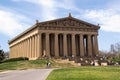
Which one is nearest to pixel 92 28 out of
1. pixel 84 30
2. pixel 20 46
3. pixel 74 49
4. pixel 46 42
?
pixel 84 30

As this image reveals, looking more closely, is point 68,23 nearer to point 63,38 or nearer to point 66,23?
point 66,23

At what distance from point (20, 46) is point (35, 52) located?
89.5 feet

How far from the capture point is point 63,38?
91.8 meters

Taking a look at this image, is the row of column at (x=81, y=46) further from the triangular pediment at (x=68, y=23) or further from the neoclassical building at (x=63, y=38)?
the triangular pediment at (x=68, y=23)

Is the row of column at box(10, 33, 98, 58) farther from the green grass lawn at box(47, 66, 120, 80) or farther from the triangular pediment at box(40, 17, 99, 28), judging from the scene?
the green grass lawn at box(47, 66, 120, 80)

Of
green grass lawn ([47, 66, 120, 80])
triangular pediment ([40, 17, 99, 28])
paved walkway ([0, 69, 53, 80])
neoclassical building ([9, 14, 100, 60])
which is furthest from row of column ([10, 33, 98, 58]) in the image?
green grass lawn ([47, 66, 120, 80])

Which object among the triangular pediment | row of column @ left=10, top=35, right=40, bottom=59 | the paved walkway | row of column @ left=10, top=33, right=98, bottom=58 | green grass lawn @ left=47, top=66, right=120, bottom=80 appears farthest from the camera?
row of column @ left=10, top=35, right=40, bottom=59

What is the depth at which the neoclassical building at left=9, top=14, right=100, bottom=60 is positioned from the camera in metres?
88.5

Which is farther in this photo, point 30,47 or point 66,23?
point 30,47

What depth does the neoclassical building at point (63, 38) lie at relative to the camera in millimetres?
88500

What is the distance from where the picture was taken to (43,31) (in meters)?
87.7

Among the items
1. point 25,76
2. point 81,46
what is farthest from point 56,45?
point 25,76

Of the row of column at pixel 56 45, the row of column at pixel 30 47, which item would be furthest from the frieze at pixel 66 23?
the row of column at pixel 30 47

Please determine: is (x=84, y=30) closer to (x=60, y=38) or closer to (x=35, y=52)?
(x=60, y=38)
